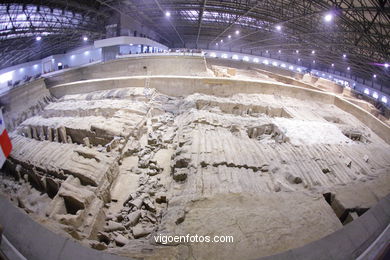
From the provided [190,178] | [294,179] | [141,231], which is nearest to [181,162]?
[190,178]

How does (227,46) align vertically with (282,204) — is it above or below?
above

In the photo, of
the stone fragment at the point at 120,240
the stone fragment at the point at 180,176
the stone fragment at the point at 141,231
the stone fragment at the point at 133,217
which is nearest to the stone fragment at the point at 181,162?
the stone fragment at the point at 180,176

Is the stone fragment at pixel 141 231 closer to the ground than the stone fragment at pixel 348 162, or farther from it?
closer to the ground

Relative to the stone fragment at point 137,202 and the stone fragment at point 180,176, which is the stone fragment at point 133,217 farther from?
the stone fragment at point 180,176

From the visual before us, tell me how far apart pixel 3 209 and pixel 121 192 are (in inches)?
157

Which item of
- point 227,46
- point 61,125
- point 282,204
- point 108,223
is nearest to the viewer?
point 282,204

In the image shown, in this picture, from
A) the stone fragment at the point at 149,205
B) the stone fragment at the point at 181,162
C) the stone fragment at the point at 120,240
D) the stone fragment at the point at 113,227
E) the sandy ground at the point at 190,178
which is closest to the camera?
the sandy ground at the point at 190,178

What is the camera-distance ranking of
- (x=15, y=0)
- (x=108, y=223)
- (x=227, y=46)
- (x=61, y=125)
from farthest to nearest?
(x=227, y=46), (x=15, y=0), (x=61, y=125), (x=108, y=223)

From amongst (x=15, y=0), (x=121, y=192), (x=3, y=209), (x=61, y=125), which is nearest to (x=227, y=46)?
(x=15, y=0)

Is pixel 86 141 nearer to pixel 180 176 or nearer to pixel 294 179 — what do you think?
pixel 180 176

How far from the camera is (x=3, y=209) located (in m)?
1.91

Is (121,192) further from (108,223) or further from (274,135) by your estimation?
(274,135)

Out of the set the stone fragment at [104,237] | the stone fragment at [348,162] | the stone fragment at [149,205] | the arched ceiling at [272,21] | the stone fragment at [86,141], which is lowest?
the stone fragment at [104,237]

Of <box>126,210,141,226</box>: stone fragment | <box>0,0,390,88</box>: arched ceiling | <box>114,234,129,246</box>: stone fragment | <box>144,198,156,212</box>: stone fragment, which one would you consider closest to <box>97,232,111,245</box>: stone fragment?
<box>114,234,129,246</box>: stone fragment
